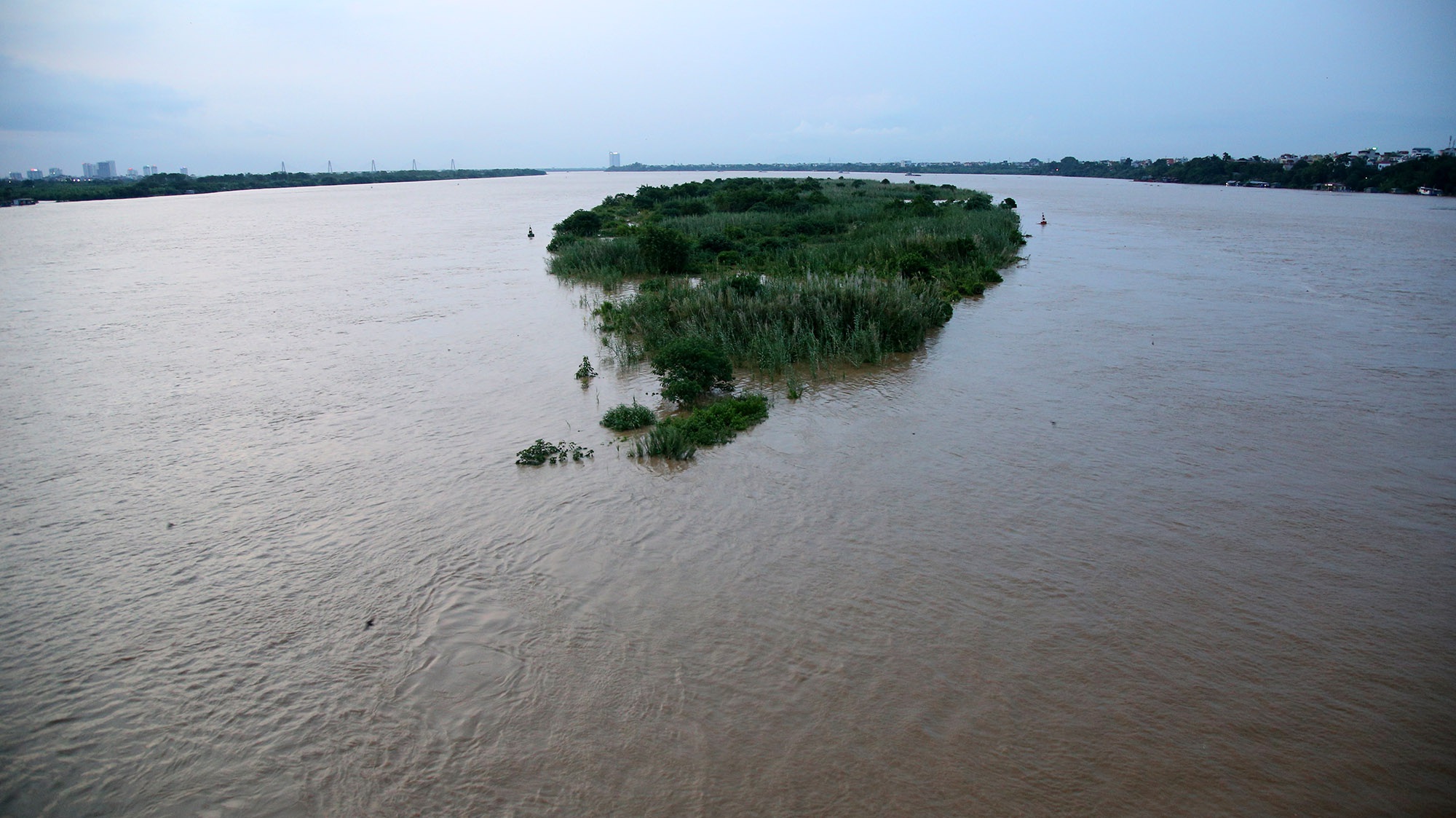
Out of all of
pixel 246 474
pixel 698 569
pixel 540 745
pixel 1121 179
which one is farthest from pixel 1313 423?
pixel 1121 179

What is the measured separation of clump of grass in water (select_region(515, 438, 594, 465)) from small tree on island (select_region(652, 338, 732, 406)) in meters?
1.87

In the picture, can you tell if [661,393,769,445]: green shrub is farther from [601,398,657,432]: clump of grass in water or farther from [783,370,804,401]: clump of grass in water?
[783,370,804,401]: clump of grass in water

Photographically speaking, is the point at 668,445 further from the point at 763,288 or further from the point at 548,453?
the point at 763,288

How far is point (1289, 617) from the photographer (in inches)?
201

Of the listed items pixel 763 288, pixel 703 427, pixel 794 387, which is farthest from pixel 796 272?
pixel 703 427

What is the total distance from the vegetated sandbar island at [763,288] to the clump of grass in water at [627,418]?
0.05 ft

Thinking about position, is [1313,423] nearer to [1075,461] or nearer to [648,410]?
[1075,461]

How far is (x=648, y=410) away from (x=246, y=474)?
169 inches

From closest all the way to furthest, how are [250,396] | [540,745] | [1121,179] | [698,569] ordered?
[540,745] < [698,569] < [250,396] < [1121,179]

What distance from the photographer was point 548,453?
804cm

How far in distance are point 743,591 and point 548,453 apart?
335 cm

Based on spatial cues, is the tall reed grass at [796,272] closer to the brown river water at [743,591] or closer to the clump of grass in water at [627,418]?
the brown river water at [743,591]

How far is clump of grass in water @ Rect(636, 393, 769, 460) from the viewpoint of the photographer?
8.10 meters

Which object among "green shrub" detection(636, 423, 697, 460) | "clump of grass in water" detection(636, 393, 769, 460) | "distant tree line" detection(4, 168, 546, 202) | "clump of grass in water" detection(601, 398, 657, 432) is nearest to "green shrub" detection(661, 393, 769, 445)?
"clump of grass in water" detection(636, 393, 769, 460)
